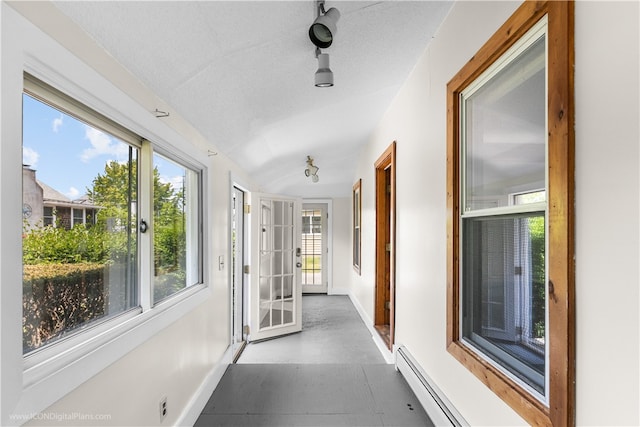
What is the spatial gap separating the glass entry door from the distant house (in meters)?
6.00

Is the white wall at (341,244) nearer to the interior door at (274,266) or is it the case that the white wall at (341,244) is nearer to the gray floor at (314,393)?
the interior door at (274,266)

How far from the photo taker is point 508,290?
1361mm

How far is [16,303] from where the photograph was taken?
90 cm

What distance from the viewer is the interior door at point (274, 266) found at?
4324 mm

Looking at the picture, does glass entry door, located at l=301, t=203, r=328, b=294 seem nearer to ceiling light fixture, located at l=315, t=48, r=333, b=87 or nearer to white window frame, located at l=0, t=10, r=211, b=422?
ceiling light fixture, located at l=315, t=48, r=333, b=87

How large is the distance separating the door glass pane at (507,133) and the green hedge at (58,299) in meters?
1.68

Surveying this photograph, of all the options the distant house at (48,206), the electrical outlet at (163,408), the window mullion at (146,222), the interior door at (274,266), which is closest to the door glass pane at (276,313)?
the interior door at (274,266)

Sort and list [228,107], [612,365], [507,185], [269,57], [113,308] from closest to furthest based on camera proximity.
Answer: [612,365] → [507,185] → [113,308] → [269,57] → [228,107]

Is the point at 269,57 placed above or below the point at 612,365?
above

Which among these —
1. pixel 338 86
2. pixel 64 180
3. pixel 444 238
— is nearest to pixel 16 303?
pixel 64 180

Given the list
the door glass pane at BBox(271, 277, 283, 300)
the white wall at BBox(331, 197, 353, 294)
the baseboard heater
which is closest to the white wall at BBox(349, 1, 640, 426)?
the baseboard heater

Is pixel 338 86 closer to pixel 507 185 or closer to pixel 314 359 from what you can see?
pixel 507 185

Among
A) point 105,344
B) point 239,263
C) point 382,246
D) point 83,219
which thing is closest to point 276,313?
point 239,263

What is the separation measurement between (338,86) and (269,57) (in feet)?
2.60
